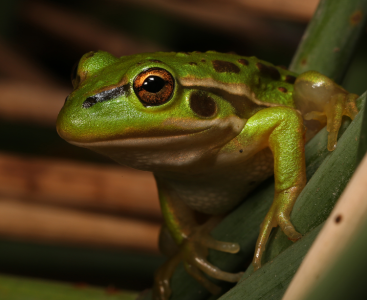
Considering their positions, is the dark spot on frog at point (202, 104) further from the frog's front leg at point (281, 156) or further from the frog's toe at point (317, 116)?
the frog's toe at point (317, 116)

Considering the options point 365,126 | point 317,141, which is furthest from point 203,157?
point 365,126

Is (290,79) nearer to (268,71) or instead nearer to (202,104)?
(268,71)

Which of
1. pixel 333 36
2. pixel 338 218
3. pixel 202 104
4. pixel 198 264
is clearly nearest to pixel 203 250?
pixel 198 264

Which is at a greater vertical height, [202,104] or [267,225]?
[202,104]

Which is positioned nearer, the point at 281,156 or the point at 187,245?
the point at 281,156

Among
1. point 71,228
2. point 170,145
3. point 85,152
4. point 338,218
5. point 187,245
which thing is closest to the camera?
point 338,218

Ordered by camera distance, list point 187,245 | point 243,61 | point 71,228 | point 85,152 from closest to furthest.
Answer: point 243,61, point 187,245, point 71,228, point 85,152

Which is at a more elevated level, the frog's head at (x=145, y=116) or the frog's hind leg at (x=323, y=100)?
the frog's hind leg at (x=323, y=100)

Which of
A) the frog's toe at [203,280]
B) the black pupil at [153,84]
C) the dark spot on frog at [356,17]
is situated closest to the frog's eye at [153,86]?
the black pupil at [153,84]
